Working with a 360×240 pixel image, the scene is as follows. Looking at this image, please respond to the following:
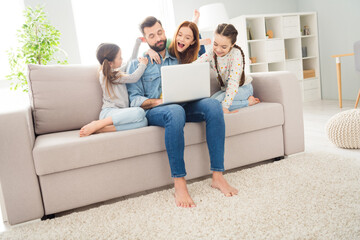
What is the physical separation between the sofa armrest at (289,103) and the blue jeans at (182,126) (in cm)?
61

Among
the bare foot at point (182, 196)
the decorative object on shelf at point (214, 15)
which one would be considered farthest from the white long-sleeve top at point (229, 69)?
the decorative object on shelf at point (214, 15)

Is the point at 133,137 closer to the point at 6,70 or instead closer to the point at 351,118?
the point at 351,118

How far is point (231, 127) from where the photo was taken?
1.86 metres

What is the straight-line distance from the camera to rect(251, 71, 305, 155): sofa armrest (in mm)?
2076

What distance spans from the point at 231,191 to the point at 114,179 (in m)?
0.60

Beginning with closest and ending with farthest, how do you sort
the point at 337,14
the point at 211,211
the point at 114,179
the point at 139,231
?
the point at 139,231
the point at 211,211
the point at 114,179
the point at 337,14

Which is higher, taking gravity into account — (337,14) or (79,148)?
(337,14)

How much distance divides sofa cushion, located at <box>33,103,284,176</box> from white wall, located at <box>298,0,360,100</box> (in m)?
3.11

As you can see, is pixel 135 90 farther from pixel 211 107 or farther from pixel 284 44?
pixel 284 44

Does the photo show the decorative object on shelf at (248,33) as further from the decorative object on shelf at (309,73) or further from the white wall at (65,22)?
the white wall at (65,22)

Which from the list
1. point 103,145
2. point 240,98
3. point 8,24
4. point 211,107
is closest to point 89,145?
point 103,145

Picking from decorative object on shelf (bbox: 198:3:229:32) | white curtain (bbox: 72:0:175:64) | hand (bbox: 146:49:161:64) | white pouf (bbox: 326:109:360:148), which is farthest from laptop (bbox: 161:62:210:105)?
white curtain (bbox: 72:0:175:64)

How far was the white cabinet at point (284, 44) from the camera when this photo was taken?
4387 millimetres

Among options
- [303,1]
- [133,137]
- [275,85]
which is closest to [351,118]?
[275,85]
